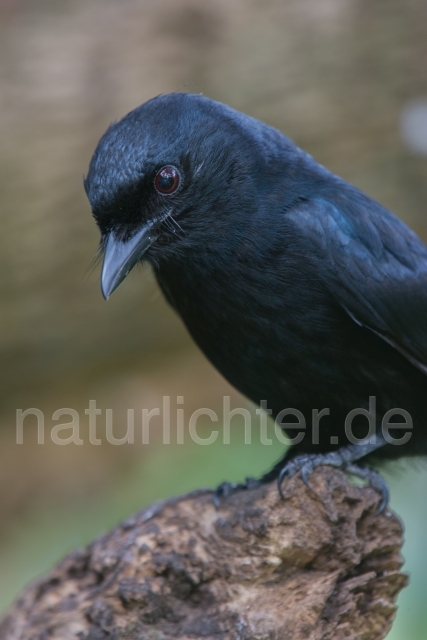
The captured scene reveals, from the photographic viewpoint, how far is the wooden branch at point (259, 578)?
3.30 metres

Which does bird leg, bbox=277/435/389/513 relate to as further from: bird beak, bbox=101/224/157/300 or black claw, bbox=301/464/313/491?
bird beak, bbox=101/224/157/300

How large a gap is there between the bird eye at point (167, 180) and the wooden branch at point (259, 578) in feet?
4.56

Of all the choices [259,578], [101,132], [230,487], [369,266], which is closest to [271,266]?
[369,266]

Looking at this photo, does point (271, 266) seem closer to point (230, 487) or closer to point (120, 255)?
point (120, 255)

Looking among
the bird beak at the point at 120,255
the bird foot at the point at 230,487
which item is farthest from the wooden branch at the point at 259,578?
the bird beak at the point at 120,255

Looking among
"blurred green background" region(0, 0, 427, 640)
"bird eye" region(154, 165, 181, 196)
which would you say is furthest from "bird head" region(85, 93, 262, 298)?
"blurred green background" region(0, 0, 427, 640)

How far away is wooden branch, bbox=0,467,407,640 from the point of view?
330 centimetres

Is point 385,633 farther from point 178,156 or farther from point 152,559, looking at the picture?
point 178,156

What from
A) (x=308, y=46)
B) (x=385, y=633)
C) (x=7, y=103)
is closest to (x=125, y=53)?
(x=7, y=103)

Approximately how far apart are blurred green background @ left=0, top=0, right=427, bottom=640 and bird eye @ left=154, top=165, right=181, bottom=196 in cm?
226

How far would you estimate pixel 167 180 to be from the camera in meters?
3.54

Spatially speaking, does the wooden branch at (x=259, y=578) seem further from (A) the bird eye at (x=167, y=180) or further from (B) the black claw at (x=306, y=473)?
(A) the bird eye at (x=167, y=180)

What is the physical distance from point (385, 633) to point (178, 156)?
2225 millimetres

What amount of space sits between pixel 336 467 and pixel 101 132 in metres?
A: 3.67
